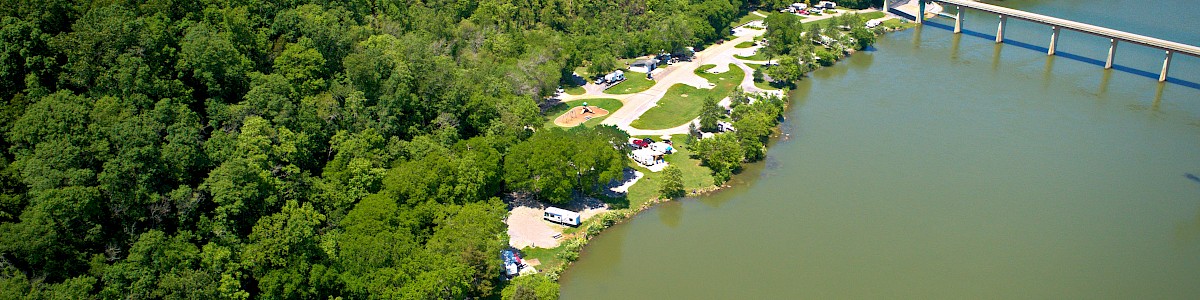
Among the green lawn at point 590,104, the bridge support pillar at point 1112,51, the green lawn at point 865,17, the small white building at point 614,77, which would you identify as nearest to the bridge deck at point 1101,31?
the bridge support pillar at point 1112,51

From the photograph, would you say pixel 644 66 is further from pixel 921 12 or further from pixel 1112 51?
pixel 1112 51

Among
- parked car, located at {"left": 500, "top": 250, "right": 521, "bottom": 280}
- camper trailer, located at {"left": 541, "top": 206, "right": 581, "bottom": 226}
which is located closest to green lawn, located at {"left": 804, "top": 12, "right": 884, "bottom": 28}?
camper trailer, located at {"left": 541, "top": 206, "right": 581, "bottom": 226}

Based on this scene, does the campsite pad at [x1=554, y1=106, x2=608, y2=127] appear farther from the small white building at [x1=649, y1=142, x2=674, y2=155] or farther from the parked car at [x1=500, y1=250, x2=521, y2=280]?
the parked car at [x1=500, y1=250, x2=521, y2=280]

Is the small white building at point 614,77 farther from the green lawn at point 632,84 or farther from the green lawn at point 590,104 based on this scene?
the green lawn at point 590,104

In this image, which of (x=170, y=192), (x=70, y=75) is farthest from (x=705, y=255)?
(x=70, y=75)

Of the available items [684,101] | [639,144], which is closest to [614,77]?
[684,101]

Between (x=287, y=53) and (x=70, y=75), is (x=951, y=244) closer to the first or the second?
(x=287, y=53)
